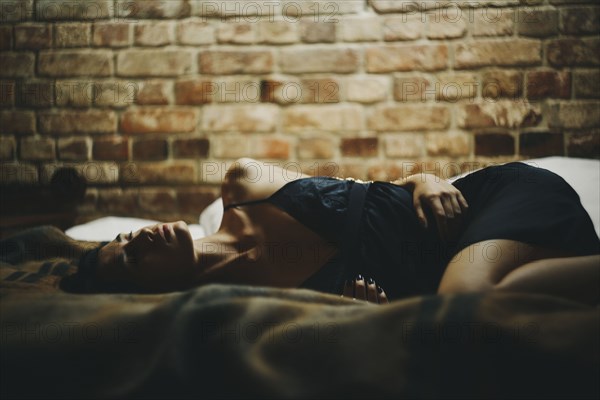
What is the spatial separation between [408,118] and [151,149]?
954 mm

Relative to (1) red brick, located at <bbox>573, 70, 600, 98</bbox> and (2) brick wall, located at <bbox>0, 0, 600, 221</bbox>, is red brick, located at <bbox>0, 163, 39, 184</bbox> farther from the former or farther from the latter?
(1) red brick, located at <bbox>573, 70, 600, 98</bbox>

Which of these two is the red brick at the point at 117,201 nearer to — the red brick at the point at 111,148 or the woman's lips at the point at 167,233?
the red brick at the point at 111,148

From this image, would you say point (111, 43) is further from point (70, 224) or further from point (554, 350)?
point (554, 350)

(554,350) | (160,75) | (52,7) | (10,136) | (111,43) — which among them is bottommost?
(554,350)

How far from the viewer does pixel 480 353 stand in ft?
1.32

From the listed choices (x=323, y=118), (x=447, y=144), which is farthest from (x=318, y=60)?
(x=447, y=144)

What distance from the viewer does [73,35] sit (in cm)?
159

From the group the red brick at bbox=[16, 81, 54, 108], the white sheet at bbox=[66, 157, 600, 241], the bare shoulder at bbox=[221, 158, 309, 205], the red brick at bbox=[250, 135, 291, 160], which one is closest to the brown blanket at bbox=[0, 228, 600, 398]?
the bare shoulder at bbox=[221, 158, 309, 205]

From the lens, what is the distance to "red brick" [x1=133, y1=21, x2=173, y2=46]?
1.55 m

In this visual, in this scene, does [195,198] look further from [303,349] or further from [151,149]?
[303,349]

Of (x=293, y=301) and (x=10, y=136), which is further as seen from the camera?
(x=10, y=136)

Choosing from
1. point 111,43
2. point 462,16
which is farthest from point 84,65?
point 462,16

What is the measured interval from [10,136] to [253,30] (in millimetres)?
1032

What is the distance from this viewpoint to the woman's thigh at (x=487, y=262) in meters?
0.68
